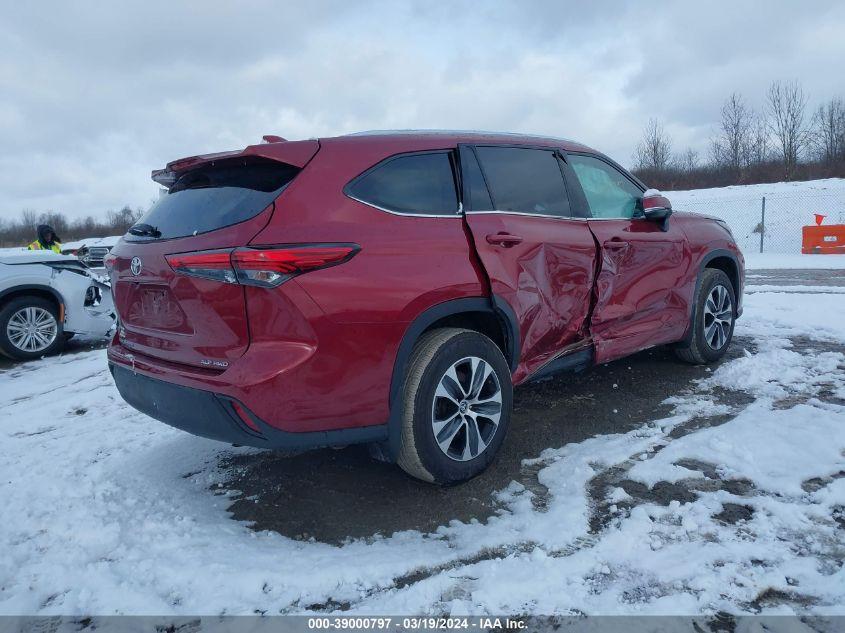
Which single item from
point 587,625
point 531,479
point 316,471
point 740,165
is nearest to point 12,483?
point 316,471

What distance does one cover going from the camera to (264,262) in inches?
95.2

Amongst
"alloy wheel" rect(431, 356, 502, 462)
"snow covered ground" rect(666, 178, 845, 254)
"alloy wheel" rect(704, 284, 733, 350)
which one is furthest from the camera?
"snow covered ground" rect(666, 178, 845, 254)

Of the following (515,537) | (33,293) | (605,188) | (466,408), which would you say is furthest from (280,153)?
(33,293)

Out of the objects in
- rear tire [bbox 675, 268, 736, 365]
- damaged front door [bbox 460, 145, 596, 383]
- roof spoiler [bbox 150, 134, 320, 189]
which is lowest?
rear tire [bbox 675, 268, 736, 365]

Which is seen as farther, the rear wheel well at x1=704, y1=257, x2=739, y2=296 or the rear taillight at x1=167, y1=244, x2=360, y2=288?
the rear wheel well at x1=704, y1=257, x2=739, y2=296

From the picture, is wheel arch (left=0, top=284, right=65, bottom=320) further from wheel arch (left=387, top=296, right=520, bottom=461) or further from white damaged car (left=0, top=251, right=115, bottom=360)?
wheel arch (left=387, top=296, right=520, bottom=461)

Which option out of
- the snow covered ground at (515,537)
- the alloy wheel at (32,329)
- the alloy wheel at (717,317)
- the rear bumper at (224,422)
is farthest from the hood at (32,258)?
the alloy wheel at (717,317)

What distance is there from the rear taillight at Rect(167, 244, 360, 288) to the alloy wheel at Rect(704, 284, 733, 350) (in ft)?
11.5

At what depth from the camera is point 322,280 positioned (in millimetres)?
2494

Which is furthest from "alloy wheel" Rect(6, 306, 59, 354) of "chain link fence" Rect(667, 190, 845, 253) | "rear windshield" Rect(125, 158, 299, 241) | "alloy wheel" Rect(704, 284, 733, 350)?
"chain link fence" Rect(667, 190, 845, 253)

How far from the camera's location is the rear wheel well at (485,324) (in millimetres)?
3154

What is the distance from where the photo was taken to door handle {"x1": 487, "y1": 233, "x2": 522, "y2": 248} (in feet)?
10.3

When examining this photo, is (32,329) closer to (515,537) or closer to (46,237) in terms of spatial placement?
(46,237)

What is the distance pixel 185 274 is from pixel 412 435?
123cm
